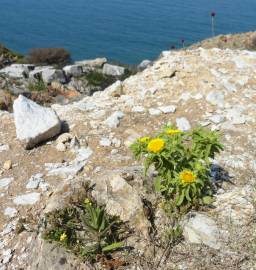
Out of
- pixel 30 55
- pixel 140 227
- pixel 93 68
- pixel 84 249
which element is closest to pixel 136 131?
pixel 140 227

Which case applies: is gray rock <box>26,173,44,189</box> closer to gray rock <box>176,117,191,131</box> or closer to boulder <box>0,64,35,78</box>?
gray rock <box>176,117,191,131</box>

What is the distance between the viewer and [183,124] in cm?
671

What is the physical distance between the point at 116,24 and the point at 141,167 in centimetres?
3614

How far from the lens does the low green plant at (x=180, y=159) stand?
434 cm

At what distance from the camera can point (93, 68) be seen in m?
22.0

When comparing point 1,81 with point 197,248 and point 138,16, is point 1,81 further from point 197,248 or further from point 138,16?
point 138,16

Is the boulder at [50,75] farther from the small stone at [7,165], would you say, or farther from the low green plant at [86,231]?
the low green plant at [86,231]

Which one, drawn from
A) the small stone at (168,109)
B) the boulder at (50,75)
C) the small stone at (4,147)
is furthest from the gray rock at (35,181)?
the boulder at (50,75)

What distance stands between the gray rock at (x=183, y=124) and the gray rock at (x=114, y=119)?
34.2 inches

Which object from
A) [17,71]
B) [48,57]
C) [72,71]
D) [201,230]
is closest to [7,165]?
[201,230]

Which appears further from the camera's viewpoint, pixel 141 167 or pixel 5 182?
pixel 5 182

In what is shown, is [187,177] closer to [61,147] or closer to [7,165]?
[61,147]

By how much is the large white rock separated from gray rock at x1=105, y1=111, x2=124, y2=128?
74cm

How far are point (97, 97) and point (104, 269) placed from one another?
178 inches
